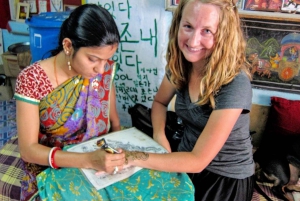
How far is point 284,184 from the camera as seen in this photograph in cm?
159

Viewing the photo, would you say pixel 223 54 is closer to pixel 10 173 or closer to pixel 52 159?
pixel 52 159

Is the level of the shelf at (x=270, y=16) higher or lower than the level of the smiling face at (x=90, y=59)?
higher

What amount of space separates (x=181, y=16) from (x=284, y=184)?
1.07 meters

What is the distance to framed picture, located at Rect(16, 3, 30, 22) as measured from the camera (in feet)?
9.75

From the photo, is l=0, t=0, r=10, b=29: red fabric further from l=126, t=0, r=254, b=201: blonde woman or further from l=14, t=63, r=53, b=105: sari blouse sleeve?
l=126, t=0, r=254, b=201: blonde woman

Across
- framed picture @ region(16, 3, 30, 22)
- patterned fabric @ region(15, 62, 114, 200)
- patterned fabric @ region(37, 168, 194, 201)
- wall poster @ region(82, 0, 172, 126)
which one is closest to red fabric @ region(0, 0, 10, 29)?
framed picture @ region(16, 3, 30, 22)

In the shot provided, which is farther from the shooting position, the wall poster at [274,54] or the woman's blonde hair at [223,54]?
the wall poster at [274,54]

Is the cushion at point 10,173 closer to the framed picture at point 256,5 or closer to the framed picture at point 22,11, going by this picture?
the framed picture at point 22,11

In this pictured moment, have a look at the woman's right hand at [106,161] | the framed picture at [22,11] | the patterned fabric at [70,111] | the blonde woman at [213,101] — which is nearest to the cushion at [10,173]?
the patterned fabric at [70,111]

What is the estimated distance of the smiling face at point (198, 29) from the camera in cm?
108

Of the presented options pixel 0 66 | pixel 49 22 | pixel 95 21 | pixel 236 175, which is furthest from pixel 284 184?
pixel 0 66

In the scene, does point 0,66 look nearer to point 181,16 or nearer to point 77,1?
point 77,1

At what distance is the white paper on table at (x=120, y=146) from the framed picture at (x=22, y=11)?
2.24 m

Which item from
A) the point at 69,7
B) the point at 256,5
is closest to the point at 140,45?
the point at 256,5
